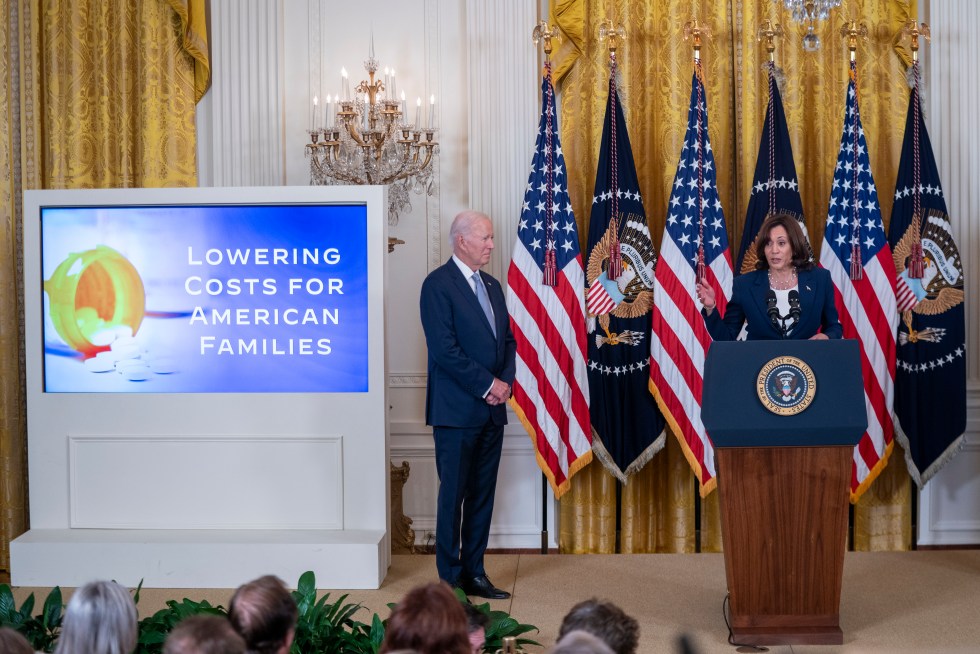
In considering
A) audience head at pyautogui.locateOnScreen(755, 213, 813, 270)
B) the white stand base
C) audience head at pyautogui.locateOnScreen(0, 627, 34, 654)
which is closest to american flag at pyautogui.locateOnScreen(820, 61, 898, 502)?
audience head at pyautogui.locateOnScreen(755, 213, 813, 270)

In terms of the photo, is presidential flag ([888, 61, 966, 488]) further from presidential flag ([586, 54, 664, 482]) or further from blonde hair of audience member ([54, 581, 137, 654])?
blonde hair of audience member ([54, 581, 137, 654])

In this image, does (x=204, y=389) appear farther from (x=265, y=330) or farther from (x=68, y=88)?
(x=68, y=88)

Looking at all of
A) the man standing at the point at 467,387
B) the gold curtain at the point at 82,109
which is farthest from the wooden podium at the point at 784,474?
the gold curtain at the point at 82,109

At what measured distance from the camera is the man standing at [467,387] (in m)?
4.63

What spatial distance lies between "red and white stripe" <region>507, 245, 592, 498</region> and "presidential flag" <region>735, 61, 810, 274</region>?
3.02 feet

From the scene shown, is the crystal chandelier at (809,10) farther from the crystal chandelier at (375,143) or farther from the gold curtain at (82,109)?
the gold curtain at (82,109)

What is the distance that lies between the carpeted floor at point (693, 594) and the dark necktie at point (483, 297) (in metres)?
1.22

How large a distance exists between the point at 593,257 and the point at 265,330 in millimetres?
1675

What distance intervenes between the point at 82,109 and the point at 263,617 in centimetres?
409

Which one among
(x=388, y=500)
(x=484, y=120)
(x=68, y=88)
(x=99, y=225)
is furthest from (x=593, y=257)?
(x=68, y=88)

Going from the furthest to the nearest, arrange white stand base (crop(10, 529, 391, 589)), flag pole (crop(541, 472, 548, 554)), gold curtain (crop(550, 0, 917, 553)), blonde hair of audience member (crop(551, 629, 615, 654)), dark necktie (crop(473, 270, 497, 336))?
flag pole (crop(541, 472, 548, 554)), gold curtain (crop(550, 0, 917, 553)), white stand base (crop(10, 529, 391, 589)), dark necktie (crop(473, 270, 497, 336)), blonde hair of audience member (crop(551, 629, 615, 654))

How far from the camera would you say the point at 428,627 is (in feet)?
7.15

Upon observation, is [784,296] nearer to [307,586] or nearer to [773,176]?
[773,176]

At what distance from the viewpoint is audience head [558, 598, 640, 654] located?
2221 millimetres
